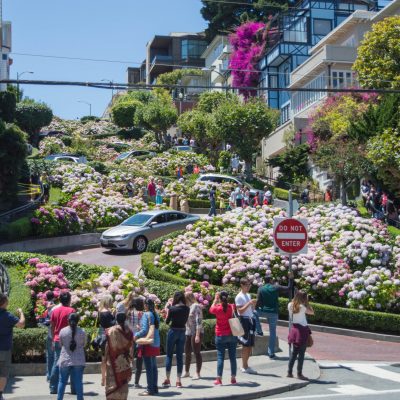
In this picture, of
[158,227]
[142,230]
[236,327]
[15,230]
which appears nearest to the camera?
[236,327]

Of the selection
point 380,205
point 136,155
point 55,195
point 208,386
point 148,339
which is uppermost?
point 136,155

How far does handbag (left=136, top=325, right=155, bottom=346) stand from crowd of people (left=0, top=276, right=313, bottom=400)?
16mm

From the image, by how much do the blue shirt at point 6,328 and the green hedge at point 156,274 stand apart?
440 inches

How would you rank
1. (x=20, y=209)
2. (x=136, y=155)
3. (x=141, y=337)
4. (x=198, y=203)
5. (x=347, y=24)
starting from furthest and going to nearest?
(x=136, y=155), (x=347, y=24), (x=198, y=203), (x=20, y=209), (x=141, y=337)

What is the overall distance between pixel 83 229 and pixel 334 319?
1481 cm

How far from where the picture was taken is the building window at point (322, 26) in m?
65.8

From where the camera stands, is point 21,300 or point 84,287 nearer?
point 21,300

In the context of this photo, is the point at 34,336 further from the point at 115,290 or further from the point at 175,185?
the point at 175,185

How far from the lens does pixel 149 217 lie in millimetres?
31609

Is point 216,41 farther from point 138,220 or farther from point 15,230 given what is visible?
point 15,230

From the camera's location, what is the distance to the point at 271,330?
16.4 metres

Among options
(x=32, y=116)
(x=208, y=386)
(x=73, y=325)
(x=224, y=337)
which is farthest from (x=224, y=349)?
(x=32, y=116)

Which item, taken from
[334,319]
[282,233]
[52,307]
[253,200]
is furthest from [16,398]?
[253,200]

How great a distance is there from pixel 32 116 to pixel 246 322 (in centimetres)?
6189
